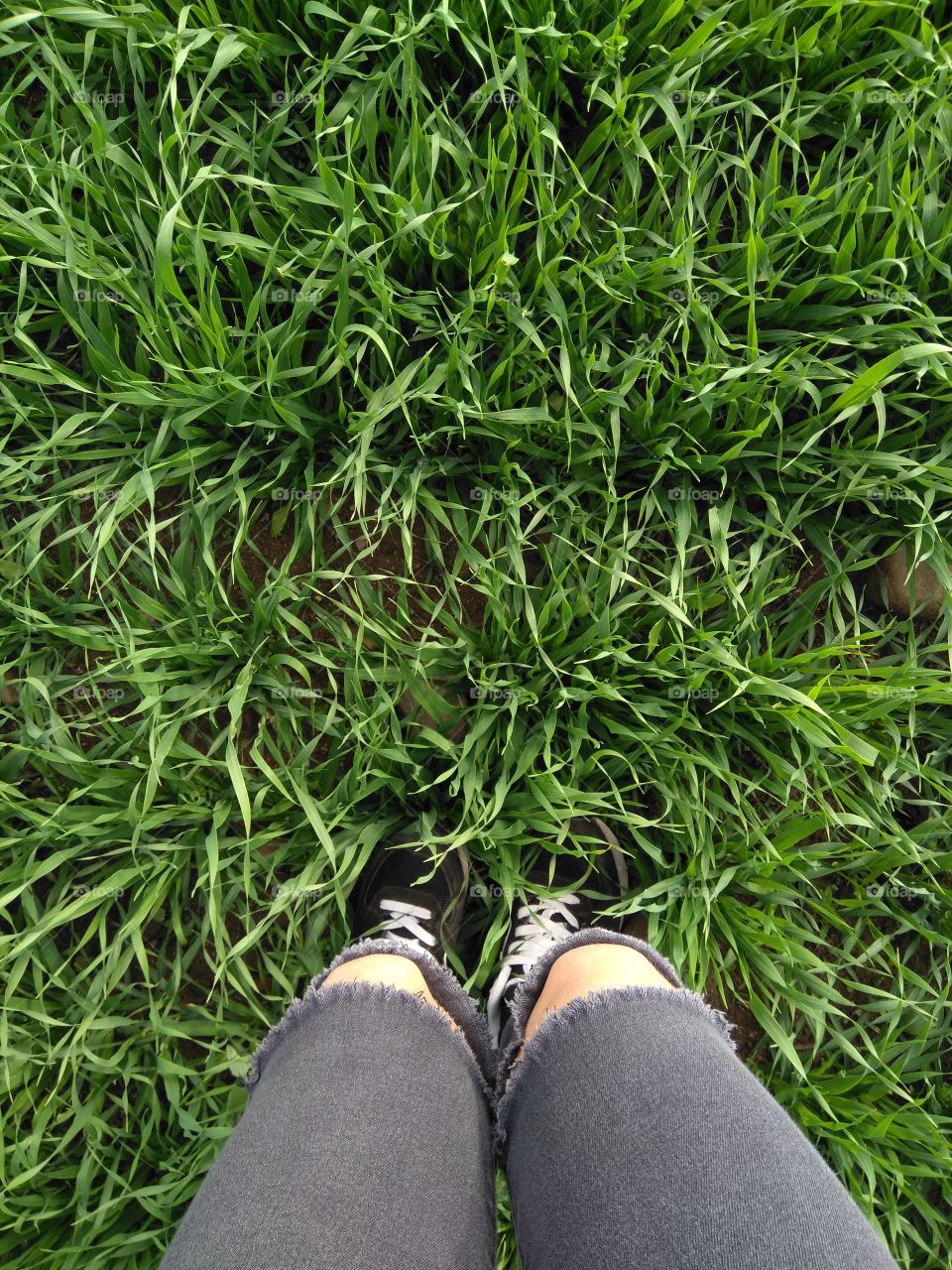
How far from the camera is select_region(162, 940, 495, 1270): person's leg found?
0.58m

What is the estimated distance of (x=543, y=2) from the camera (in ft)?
3.24

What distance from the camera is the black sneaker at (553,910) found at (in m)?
1.03

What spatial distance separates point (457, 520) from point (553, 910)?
57 cm

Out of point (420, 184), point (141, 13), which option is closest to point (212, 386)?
point (420, 184)

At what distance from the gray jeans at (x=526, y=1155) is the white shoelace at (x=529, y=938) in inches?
9.0

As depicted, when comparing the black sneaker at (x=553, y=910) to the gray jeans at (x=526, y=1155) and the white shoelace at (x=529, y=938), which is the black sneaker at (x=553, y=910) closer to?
the white shoelace at (x=529, y=938)

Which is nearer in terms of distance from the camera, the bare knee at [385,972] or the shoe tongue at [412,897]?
the bare knee at [385,972]

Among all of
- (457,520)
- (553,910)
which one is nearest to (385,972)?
(553,910)

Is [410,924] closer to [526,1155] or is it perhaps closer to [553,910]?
[553,910]

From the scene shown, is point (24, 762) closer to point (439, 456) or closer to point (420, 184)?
point (439, 456)

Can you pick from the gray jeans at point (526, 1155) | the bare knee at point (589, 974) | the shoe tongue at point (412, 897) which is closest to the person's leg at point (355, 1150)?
the gray jeans at point (526, 1155)

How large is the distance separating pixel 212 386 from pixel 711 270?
71 cm

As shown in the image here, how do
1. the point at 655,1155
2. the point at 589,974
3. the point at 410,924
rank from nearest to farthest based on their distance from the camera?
the point at 655,1155, the point at 589,974, the point at 410,924

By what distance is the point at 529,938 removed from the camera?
1069 mm
